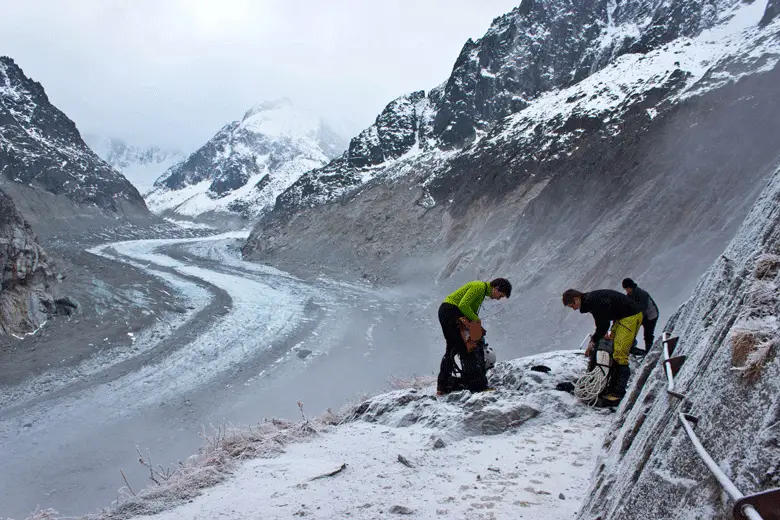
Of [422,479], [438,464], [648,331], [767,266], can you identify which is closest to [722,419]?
[767,266]

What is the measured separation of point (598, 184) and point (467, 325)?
66.0 ft

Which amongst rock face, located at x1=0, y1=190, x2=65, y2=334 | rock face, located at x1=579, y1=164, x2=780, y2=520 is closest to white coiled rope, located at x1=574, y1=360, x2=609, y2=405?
rock face, located at x1=579, y1=164, x2=780, y2=520

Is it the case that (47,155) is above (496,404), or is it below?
above

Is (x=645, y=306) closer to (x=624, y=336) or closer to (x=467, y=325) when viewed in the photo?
(x=624, y=336)

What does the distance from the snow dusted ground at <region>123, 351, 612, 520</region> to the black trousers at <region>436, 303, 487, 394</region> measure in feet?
0.92

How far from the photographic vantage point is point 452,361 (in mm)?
6383

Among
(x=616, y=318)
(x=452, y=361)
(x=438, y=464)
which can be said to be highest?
(x=616, y=318)

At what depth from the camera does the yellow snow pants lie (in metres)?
5.33

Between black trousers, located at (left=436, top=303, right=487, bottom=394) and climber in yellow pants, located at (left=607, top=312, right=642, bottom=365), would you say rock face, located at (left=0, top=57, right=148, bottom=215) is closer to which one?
black trousers, located at (left=436, top=303, right=487, bottom=394)

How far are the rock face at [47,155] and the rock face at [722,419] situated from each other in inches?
4115

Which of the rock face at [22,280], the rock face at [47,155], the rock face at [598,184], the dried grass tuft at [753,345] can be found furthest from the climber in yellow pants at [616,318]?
the rock face at [47,155]

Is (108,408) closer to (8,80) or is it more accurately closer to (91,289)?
(91,289)

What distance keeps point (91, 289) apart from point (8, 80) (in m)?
115

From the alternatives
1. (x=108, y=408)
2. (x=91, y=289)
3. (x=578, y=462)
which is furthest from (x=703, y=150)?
(x=91, y=289)
